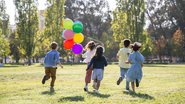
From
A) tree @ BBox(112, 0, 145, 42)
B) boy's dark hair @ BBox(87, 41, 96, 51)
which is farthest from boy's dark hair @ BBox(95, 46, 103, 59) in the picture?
tree @ BBox(112, 0, 145, 42)

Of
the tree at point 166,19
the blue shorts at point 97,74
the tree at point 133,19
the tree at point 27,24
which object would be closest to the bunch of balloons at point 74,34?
the blue shorts at point 97,74

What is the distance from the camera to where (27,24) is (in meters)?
63.1

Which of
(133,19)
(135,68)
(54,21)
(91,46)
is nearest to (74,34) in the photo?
(91,46)

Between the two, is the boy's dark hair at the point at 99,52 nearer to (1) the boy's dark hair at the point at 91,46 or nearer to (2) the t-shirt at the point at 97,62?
(2) the t-shirt at the point at 97,62

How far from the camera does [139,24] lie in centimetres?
6456

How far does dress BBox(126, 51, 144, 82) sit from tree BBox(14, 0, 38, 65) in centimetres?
4961

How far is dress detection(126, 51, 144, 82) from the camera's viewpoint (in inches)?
533

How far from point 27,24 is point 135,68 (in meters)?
51.2

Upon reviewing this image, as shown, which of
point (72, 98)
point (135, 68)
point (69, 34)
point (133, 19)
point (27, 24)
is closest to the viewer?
point (72, 98)

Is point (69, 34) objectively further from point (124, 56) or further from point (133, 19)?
point (133, 19)

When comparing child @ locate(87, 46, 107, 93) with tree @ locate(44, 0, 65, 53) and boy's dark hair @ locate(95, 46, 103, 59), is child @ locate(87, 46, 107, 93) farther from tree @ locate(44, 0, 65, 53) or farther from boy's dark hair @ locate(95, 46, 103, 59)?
tree @ locate(44, 0, 65, 53)

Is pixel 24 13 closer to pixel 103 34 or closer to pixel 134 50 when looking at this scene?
pixel 103 34

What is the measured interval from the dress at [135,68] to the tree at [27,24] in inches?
1953

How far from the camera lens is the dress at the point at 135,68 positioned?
13.5 meters
